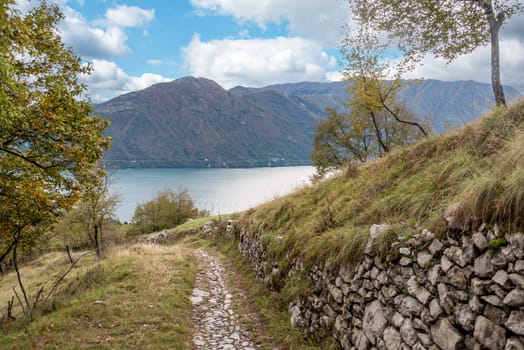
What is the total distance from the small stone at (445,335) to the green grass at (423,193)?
1.30m

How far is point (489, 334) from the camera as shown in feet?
12.0

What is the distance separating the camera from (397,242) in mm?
5430

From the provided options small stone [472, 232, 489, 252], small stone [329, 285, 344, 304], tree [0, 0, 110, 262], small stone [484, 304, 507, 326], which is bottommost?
small stone [329, 285, 344, 304]

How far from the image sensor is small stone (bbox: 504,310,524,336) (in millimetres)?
3367

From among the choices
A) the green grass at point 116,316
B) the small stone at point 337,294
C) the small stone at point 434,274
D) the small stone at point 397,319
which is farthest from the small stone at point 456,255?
the green grass at point 116,316

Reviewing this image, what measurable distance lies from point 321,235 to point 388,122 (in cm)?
2867

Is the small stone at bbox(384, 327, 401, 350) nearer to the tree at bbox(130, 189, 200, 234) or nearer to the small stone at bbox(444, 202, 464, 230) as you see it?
the small stone at bbox(444, 202, 464, 230)

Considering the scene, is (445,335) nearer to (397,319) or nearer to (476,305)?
(476,305)

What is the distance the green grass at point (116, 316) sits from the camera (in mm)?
7297

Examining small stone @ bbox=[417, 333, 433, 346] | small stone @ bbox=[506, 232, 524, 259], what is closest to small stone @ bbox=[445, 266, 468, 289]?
small stone @ bbox=[506, 232, 524, 259]

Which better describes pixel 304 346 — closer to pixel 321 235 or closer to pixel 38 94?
pixel 321 235

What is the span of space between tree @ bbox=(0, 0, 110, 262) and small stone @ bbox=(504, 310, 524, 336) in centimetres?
950

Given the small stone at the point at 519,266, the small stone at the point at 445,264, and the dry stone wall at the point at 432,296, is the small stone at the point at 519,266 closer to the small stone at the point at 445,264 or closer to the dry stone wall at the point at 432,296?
the dry stone wall at the point at 432,296

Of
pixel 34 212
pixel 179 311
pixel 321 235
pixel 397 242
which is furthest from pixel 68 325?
pixel 397 242
